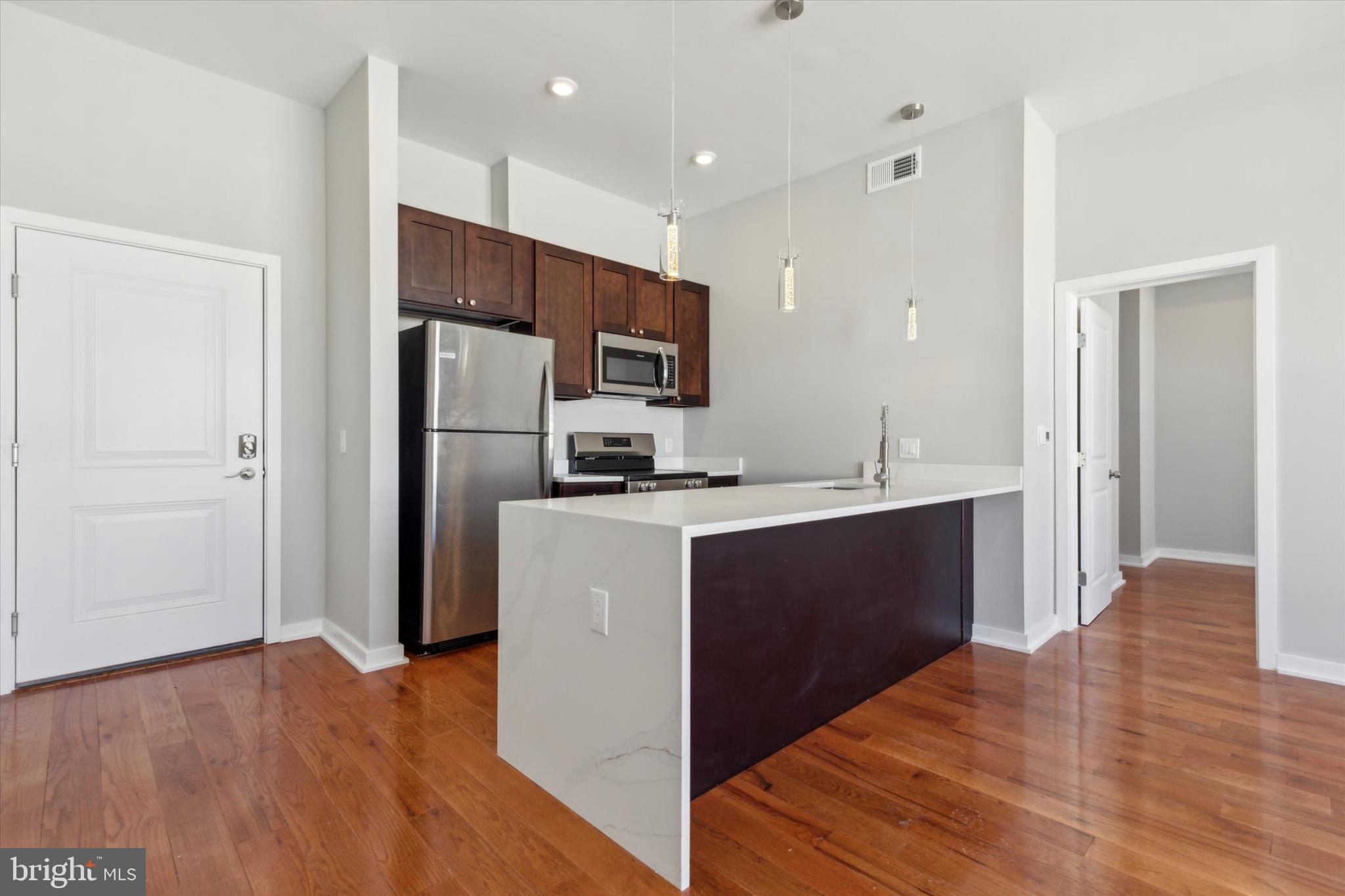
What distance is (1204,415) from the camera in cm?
575

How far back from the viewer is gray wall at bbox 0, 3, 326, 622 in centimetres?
270

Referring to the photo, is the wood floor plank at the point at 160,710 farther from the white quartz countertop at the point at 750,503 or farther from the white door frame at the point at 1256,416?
the white door frame at the point at 1256,416

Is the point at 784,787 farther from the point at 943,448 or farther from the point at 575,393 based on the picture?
the point at 575,393

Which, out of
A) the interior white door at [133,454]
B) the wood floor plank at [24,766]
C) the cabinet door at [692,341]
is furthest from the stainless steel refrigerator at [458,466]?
the cabinet door at [692,341]

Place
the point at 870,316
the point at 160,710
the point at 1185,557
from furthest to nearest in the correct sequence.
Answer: the point at 1185,557 → the point at 870,316 → the point at 160,710

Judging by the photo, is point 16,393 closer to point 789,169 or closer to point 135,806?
point 135,806

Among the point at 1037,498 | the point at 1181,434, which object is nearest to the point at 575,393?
the point at 1037,498

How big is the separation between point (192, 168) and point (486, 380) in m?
1.69

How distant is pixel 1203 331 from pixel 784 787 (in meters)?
6.17

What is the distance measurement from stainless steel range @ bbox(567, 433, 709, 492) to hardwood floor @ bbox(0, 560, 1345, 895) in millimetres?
1577

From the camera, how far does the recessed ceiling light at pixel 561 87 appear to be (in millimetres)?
3145

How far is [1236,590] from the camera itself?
460 cm

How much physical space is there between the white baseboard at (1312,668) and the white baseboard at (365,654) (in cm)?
409

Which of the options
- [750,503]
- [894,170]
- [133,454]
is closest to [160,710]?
[133,454]
